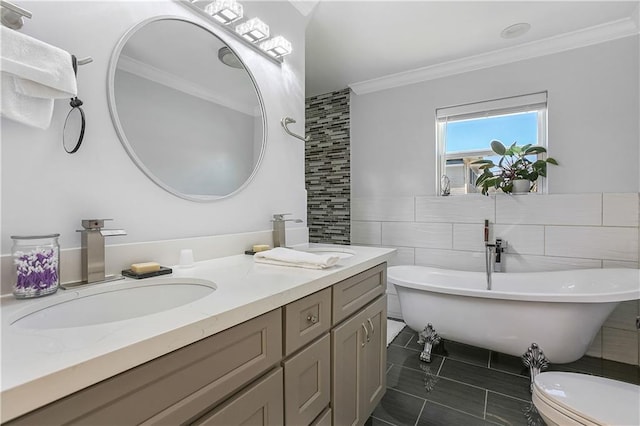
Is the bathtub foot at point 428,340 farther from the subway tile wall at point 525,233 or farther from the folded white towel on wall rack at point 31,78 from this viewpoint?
the folded white towel on wall rack at point 31,78

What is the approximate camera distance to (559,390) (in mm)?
1162

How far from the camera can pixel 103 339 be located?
54cm

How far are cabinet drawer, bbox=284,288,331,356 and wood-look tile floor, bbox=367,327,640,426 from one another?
99 cm

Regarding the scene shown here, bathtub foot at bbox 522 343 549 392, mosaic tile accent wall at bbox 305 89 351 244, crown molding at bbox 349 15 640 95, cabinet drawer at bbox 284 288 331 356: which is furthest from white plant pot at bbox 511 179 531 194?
cabinet drawer at bbox 284 288 331 356

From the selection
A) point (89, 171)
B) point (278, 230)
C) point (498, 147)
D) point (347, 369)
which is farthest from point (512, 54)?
point (89, 171)

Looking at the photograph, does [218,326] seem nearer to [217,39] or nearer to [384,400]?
[217,39]

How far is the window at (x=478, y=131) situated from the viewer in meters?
2.66

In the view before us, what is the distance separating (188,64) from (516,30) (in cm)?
241

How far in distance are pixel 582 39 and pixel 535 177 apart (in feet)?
3.64

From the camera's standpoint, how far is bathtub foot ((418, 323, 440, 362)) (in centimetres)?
228

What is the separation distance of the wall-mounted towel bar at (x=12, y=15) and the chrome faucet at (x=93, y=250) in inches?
22.1

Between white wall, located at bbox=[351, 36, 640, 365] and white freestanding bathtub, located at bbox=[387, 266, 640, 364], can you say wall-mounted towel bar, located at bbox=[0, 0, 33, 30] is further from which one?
white wall, located at bbox=[351, 36, 640, 365]

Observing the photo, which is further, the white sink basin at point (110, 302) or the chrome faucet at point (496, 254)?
the chrome faucet at point (496, 254)

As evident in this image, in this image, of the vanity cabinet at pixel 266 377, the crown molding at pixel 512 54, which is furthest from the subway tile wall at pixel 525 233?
the vanity cabinet at pixel 266 377
